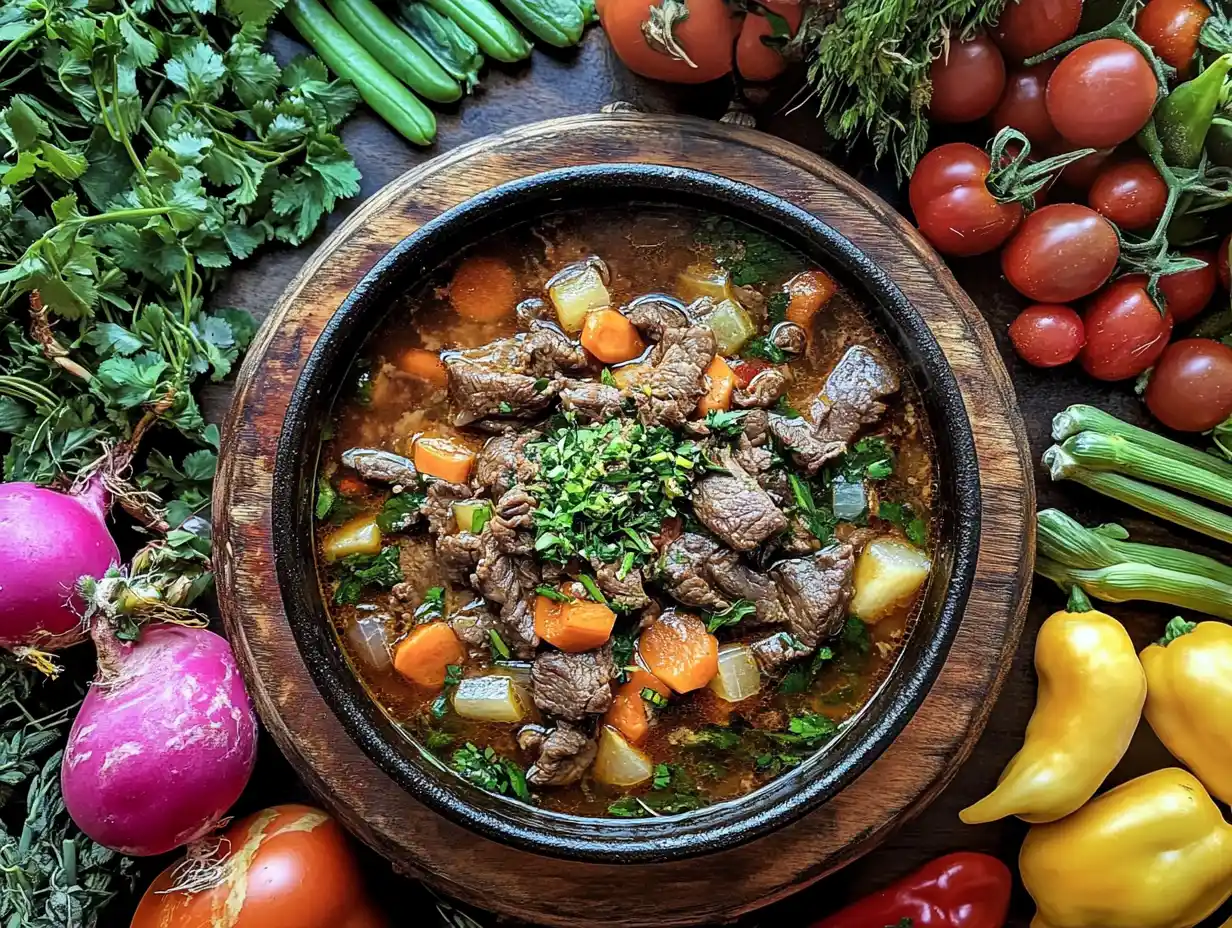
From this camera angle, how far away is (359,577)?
3.04 m

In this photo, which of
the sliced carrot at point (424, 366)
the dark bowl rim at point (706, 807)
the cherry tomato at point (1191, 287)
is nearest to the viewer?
the dark bowl rim at point (706, 807)

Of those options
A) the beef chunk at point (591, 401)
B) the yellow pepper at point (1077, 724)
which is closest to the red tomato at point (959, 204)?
the beef chunk at point (591, 401)

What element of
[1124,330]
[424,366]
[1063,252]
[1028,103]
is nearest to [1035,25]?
[1028,103]

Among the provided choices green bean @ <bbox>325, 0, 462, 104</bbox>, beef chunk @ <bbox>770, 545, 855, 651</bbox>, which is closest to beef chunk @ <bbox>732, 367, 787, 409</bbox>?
beef chunk @ <bbox>770, 545, 855, 651</bbox>

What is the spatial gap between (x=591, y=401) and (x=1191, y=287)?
210 cm

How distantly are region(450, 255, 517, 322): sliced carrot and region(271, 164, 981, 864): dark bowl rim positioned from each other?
0.14 meters

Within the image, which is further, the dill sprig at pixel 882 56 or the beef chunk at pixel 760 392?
the beef chunk at pixel 760 392

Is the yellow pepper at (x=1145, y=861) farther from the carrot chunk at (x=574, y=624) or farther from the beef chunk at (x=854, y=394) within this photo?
the carrot chunk at (x=574, y=624)

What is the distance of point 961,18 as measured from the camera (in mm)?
3066

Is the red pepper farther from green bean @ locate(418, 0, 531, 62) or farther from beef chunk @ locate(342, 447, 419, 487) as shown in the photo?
green bean @ locate(418, 0, 531, 62)

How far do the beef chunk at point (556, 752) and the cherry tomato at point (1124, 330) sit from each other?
83.4 inches

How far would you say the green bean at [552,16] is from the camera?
3.37 metres

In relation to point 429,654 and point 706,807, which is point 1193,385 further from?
point 429,654

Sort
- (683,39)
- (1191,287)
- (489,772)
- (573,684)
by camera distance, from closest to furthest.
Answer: (573,684)
(489,772)
(683,39)
(1191,287)
